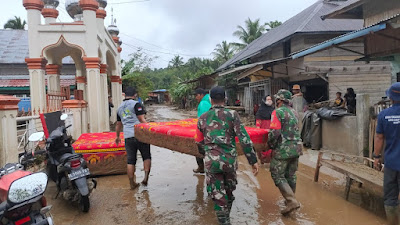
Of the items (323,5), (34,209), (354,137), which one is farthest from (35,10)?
(323,5)

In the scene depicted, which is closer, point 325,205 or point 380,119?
point 380,119

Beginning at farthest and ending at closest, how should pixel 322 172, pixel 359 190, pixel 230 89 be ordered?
pixel 230 89, pixel 322 172, pixel 359 190

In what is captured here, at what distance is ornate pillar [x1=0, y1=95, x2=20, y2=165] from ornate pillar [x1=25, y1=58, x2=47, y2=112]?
613 cm

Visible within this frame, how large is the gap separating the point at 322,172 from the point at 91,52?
8580 mm

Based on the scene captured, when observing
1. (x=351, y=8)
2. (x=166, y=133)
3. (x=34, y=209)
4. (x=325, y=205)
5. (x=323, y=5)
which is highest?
(x=323, y=5)

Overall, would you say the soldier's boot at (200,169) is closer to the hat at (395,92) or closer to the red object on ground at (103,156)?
the red object on ground at (103,156)

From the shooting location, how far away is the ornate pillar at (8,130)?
491 cm

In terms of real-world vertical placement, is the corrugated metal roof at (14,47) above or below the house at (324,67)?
above

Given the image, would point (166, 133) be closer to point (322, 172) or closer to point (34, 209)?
point (34, 209)

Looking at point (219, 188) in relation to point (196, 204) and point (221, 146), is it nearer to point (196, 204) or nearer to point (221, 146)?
point (221, 146)

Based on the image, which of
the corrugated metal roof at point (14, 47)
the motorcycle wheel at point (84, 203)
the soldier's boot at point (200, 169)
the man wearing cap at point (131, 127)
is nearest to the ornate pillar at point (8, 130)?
the motorcycle wheel at point (84, 203)

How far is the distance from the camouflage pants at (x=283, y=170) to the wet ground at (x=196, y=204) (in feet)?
1.55

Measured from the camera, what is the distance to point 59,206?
4695 mm

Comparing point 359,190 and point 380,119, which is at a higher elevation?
point 380,119
